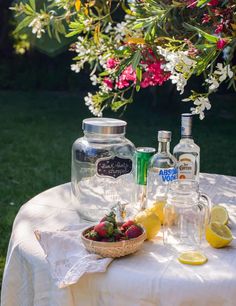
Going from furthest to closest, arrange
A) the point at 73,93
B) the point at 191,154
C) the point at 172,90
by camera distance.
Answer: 1. the point at 73,93
2. the point at 172,90
3. the point at 191,154

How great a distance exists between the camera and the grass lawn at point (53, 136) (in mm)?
4754

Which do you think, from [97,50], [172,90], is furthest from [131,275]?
[172,90]

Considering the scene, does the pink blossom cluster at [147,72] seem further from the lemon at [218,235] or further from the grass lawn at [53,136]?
the grass lawn at [53,136]

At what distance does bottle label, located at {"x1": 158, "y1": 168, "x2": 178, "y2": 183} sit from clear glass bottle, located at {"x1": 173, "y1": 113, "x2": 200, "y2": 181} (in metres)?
0.07

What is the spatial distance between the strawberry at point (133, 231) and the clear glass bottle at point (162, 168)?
259mm

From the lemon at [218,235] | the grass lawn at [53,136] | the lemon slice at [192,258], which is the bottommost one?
the grass lawn at [53,136]

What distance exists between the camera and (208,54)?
152 centimetres

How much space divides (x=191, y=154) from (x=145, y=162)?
19 centimetres

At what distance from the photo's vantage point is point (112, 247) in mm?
1400

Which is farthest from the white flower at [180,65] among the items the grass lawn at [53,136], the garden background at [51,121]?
the grass lawn at [53,136]

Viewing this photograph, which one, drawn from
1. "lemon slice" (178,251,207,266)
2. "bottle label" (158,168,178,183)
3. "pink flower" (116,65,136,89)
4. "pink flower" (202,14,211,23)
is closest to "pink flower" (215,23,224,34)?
"pink flower" (202,14,211,23)

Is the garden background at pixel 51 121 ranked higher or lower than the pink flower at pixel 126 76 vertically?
lower

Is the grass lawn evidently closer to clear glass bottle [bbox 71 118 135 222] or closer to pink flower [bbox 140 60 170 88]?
clear glass bottle [bbox 71 118 135 222]

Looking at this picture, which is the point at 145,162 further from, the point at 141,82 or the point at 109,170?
the point at 141,82
